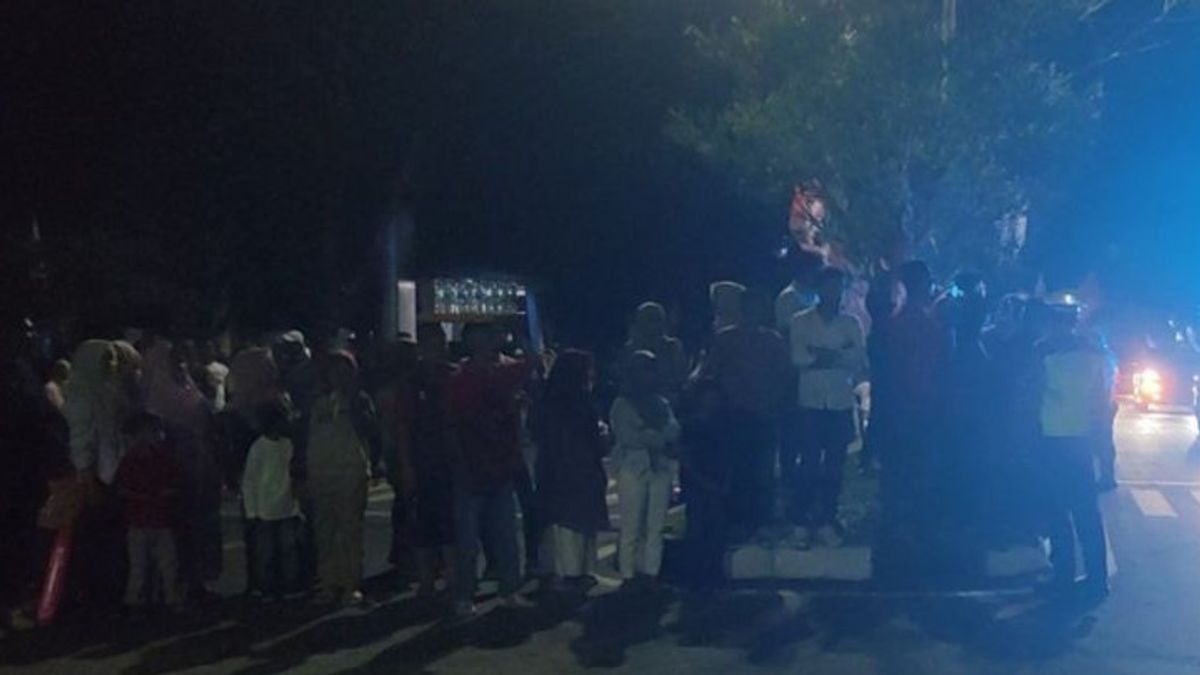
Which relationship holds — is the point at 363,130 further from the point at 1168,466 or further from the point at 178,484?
the point at 178,484

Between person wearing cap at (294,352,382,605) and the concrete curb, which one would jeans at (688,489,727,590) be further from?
person wearing cap at (294,352,382,605)

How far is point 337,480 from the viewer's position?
12602 millimetres

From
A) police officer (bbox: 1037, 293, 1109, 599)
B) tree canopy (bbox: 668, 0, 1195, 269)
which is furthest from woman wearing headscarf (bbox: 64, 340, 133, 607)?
police officer (bbox: 1037, 293, 1109, 599)

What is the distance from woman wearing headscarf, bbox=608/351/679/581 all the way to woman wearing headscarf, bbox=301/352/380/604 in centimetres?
167

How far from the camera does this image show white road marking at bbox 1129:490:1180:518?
1717cm

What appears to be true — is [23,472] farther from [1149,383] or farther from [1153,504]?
[1149,383]

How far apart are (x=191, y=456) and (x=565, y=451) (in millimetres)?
2343

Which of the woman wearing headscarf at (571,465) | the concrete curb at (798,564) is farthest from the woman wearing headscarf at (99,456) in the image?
the concrete curb at (798,564)

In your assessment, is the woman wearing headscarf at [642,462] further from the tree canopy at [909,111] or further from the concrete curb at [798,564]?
the tree canopy at [909,111]

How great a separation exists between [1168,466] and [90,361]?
13386mm

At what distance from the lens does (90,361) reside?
1263 centimetres

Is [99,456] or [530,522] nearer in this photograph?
[99,456]

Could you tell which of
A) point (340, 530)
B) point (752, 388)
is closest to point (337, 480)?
point (340, 530)

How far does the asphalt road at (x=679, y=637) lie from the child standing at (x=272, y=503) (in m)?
0.32
